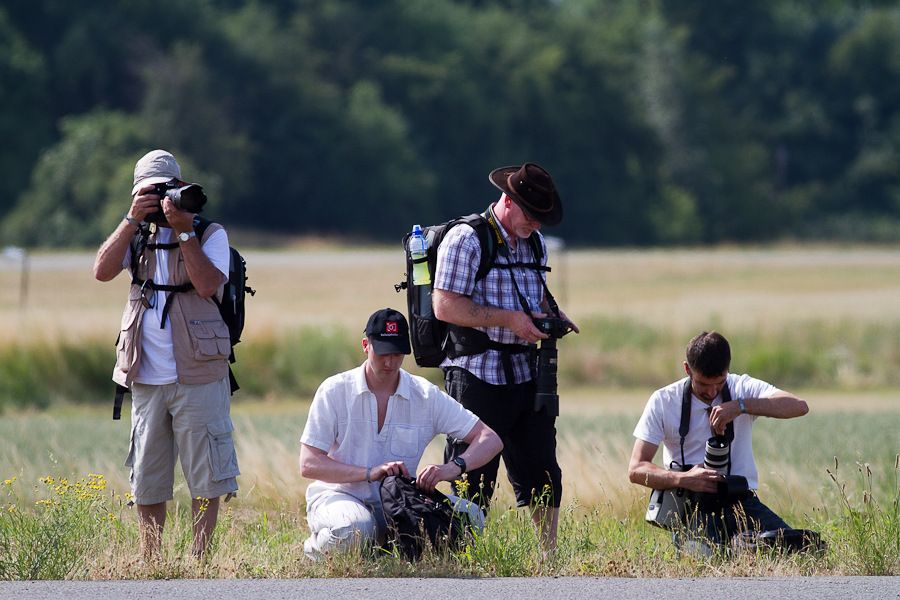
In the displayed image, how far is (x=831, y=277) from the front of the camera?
47625mm

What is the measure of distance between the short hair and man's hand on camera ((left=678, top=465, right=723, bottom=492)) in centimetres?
43

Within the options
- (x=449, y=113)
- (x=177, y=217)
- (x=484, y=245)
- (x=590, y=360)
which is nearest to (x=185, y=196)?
(x=177, y=217)

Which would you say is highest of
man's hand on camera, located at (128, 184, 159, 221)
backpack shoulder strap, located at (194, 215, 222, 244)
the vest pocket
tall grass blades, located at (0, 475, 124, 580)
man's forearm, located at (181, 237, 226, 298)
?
man's hand on camera, located at (128, 184, 159, 221)

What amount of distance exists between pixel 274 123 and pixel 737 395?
5929 centimetres

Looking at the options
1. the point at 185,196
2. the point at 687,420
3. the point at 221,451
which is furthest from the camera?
the point at 687,420

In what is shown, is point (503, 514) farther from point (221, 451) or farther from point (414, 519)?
point (221, 451)

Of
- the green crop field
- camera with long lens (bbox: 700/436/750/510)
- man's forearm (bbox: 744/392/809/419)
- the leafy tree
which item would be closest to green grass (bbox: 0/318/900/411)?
the green crop field

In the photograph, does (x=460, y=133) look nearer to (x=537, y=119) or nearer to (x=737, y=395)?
(x=537, y=119)

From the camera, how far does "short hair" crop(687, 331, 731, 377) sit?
23.4ft

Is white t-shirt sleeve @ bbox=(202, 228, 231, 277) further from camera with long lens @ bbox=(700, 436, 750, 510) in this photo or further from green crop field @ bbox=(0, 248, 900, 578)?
camera with long lens @ bbox=(700, 436, 750, 510)

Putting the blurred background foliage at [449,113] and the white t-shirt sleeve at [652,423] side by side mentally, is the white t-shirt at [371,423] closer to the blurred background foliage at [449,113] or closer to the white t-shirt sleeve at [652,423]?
the white t-shirt sleeve at [652,423]

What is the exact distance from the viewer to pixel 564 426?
44.3 feet

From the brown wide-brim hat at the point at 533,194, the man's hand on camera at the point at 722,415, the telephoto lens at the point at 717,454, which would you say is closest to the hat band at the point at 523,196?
the brown wide-brim hat at the point at 533,194

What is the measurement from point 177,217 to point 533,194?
1.57 m
